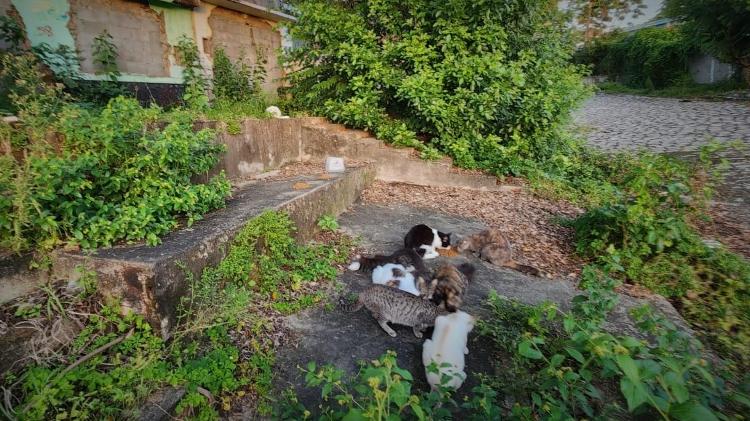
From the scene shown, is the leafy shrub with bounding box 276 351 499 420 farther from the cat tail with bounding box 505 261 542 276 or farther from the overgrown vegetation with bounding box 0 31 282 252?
the cat tail with bounding box 505 261 542 276

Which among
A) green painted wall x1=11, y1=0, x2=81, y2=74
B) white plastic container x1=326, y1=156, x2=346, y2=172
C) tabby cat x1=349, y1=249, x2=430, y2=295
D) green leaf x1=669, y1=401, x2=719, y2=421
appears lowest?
tabby cat x1=349, y1=249, x2=430, y2=295

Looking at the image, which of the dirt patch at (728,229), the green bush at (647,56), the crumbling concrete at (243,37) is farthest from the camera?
the green bush at (647,56)

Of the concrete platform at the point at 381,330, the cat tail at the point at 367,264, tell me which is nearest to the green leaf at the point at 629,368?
the concrete platform at the point at 381,330

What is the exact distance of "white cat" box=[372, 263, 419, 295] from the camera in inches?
131

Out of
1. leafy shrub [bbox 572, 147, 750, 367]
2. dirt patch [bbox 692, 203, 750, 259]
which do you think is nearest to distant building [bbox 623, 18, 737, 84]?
dirt patch [bbox 692, 203, 750, 259]

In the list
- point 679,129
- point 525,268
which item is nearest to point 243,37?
point 525,268

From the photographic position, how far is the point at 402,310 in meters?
2.84

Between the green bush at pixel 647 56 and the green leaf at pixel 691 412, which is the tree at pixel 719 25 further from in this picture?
the green leaf at pixel 691 412

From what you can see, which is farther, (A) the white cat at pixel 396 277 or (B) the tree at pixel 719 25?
(B) the tree at pixel 719 25

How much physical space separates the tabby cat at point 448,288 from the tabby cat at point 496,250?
0.76 metres

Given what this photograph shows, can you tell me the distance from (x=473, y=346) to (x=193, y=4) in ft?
31.3

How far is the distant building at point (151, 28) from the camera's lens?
20.5 feet

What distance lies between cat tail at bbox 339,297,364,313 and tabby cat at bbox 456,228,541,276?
1.76m

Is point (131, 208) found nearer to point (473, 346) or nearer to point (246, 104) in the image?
point (473, 346)
